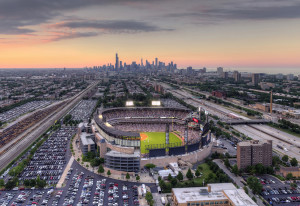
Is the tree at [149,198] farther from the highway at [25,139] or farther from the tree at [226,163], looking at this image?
the highway at [25,139]

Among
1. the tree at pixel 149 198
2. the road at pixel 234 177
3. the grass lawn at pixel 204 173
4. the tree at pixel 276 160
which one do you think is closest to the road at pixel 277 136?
the tree at pixel 276 160

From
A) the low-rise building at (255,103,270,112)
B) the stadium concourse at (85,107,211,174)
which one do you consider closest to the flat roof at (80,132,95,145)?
the stadium concourse at (85,107,211,174)

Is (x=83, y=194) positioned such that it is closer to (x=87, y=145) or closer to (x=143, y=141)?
(x=87, y=145)

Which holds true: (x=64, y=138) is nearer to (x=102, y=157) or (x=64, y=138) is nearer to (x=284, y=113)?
(x=102, y=157)

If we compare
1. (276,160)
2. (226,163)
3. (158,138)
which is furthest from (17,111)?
(276,160)

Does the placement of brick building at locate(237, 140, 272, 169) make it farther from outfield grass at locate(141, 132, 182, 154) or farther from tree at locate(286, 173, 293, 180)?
outfield grass at locate(141, 132, 182, 154)

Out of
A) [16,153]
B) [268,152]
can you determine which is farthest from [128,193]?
[16,153]
